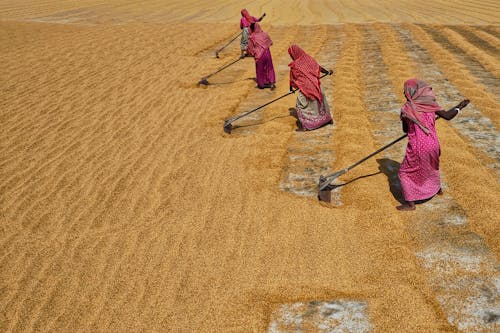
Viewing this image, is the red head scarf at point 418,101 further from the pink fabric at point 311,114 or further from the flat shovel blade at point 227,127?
the flat shovel blade at point 227,127

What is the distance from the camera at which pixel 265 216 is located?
17.0 ft

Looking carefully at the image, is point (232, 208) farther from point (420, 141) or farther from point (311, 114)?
point (311, 114)

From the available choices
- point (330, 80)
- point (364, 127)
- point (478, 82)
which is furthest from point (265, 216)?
point (478, 82)

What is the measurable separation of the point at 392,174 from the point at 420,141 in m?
1.18

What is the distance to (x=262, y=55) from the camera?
9680 mm

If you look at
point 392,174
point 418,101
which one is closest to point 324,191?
point 392,174

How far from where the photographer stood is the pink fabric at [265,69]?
32.0 feet

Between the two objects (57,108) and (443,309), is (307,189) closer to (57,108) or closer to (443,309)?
(443,309)

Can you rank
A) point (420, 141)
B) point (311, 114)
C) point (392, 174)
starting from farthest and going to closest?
point (311, 114), point (392, 174), point (420, 141)

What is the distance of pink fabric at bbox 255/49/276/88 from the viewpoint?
9750 mm

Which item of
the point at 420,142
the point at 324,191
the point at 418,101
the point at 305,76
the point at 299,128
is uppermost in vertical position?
the point at 418,101

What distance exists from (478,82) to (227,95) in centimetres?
540

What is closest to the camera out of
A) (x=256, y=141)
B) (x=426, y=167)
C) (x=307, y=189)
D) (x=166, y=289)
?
(x=166, y=289)

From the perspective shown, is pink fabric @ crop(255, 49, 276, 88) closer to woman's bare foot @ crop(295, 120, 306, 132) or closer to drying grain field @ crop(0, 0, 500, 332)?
drying grain field @ crop(0, 0, 500, 332)
